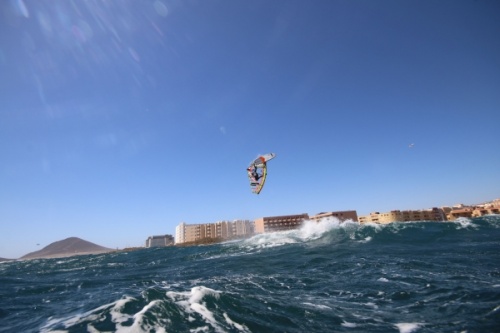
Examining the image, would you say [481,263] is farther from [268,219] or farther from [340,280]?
[268,219]

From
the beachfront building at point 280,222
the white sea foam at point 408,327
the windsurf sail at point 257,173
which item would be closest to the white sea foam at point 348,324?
the white sea foam at point 408,327

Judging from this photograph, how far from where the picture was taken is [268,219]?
139000mm

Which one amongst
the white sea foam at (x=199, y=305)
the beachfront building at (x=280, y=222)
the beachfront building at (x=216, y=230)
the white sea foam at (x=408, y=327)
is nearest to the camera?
the white sea foam at (x=408, y=327)

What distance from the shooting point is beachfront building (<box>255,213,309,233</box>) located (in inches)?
5399

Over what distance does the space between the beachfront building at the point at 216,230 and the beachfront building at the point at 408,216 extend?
78018mm

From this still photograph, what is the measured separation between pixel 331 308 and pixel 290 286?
366 cm

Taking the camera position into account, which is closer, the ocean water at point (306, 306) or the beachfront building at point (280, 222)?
the ocean water at point (306, 306)

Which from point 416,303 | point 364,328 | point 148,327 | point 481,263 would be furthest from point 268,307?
point 481,263

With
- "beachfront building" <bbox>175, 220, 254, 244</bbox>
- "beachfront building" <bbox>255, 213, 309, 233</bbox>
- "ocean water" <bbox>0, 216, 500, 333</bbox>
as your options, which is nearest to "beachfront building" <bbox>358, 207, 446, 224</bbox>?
"beachfront building" <bbox>255, 213, 309, 233</bbox>

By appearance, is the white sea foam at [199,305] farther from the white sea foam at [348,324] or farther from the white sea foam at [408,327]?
the white sea foam at [408,327]

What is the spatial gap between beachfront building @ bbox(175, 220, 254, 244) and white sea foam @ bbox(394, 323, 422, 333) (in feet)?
529

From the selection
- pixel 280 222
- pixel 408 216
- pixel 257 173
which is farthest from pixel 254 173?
pixel 408 216

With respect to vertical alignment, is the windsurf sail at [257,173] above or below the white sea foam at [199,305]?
above

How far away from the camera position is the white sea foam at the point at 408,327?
6.40 m
